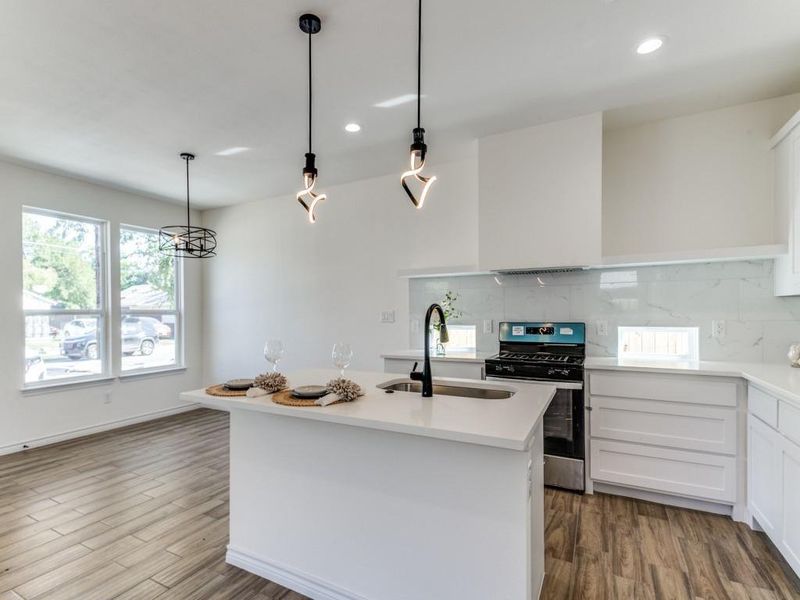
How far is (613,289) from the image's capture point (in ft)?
10.4

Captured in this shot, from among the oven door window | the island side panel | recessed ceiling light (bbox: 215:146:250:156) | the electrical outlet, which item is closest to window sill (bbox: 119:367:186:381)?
recessed ceiling light (bbox: 215:146:250:156)

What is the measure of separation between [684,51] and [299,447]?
9.27ft

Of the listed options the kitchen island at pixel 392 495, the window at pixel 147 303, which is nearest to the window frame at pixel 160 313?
the window at pixel 147 303

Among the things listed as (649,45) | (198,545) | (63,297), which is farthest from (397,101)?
(63,297)

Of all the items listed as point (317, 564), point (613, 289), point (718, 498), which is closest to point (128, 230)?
point (317, 564)

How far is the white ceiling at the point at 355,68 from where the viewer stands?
6.11 feet

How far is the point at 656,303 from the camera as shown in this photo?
3.02m

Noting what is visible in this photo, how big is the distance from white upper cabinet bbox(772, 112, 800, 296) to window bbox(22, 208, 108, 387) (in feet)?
19.4

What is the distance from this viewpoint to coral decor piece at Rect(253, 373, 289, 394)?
1899 mm

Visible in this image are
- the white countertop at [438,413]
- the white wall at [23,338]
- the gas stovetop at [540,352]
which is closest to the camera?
the white countertop at [438,413]

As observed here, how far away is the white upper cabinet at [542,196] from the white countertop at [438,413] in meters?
1.35

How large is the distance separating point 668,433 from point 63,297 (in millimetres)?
5435

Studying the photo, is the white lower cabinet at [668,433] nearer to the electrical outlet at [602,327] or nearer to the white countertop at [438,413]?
the electrical outlet at [602,327]

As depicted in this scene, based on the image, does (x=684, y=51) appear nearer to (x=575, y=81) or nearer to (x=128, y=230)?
(x=575, y=81)
